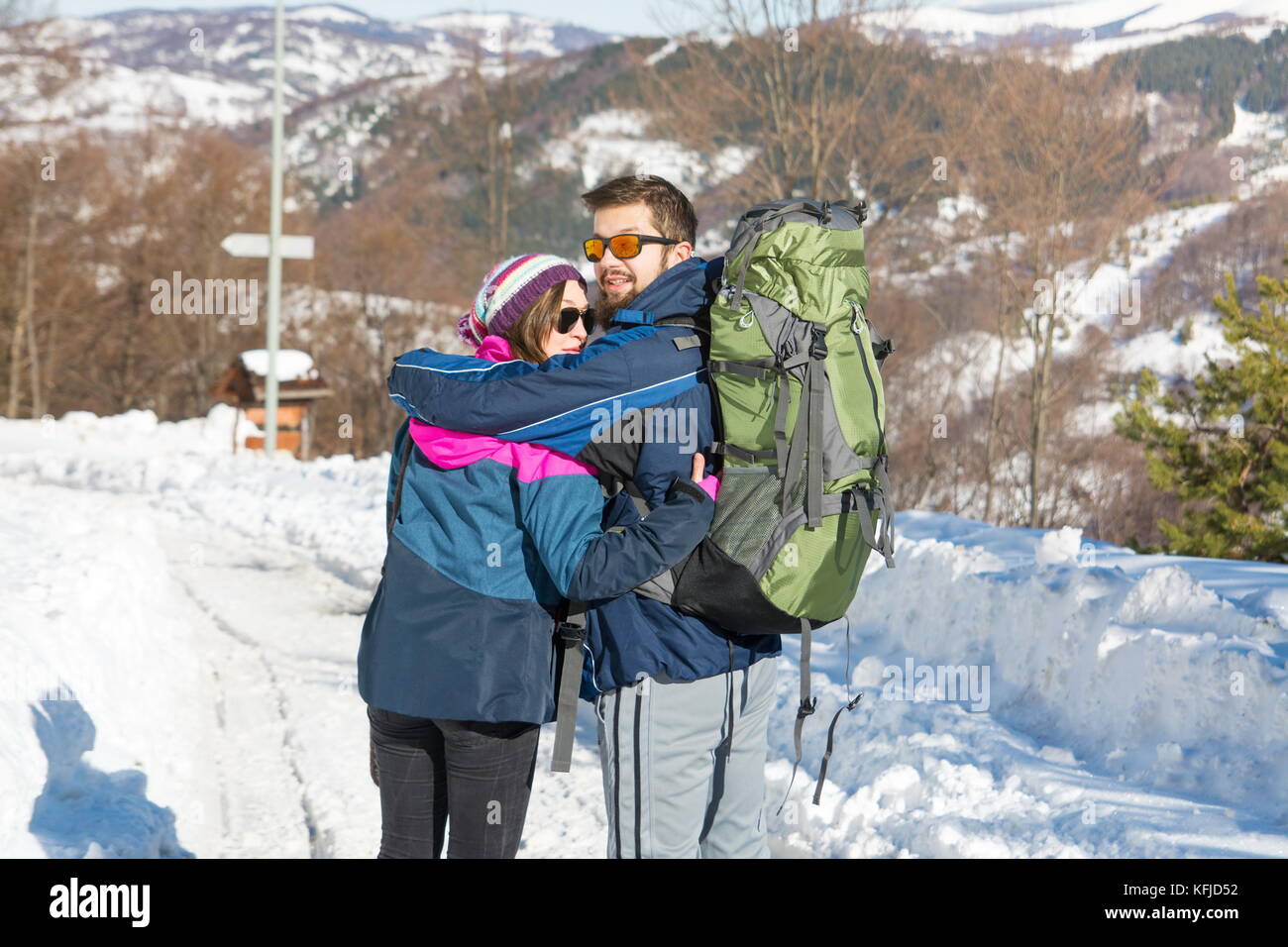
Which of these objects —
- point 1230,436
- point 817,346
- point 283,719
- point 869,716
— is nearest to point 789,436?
point 817,346

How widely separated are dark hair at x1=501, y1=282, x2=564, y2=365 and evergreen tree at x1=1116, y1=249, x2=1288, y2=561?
583 inches

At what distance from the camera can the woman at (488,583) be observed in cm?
246

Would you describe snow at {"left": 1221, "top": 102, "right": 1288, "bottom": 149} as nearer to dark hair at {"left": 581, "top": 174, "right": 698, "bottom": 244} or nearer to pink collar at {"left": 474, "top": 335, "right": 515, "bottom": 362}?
dark hair at {"left": 581, "top": 174, "right": 698, "bottom": 244}

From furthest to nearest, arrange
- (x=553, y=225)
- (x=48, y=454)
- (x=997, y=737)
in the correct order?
(x=553, y=225), (x=48, y=454), (x=997, y=737)

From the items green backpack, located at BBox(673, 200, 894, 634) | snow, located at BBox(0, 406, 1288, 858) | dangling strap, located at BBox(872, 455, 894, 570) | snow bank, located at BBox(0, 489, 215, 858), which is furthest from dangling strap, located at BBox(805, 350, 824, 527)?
snow bank, located at BBox(0, 489, 215, 858)

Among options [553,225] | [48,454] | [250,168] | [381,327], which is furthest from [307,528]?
[250,168]

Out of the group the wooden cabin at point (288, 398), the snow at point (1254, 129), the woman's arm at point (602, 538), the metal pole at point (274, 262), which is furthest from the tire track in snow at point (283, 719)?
the snow at point (1254, 129)

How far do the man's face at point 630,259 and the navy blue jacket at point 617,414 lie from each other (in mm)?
141

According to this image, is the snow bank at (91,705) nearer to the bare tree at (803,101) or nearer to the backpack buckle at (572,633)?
the backpack buckle at (572,633)

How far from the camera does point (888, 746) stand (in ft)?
18.0

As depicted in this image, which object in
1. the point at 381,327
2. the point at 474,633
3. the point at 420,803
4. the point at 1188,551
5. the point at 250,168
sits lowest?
the point at 1188,551

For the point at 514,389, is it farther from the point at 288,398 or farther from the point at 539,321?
the point at 288,398

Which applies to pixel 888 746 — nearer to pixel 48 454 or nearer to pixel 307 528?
pixel 307 528
